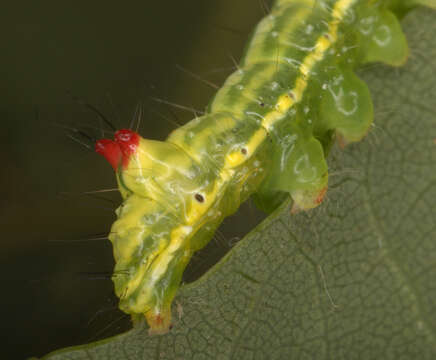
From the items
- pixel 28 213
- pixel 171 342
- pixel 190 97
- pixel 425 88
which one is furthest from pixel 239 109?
pixel 28 213

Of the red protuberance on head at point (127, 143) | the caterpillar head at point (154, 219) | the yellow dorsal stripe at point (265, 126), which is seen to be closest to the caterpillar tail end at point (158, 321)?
the caterpillar head at point (154, 219)

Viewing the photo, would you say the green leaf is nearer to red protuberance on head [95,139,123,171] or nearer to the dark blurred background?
red protuberance on head [95,139,123,171]

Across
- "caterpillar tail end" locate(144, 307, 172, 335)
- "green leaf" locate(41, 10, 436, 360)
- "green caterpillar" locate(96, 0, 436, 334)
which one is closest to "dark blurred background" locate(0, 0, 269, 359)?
"green caterpillar" locate(96, 0, 436, 334)

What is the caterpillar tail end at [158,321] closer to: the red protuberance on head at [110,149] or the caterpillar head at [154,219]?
the caterpillar head at [154,219]

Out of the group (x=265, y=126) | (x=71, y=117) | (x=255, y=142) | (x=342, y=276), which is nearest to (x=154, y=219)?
(x=255, y=142)

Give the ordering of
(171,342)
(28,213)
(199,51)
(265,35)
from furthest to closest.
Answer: (199,51)
(28,213)
(265,35)
(171,342)

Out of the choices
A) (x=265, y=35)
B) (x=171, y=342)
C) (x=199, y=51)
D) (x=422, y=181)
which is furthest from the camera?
(x=199, y=51)

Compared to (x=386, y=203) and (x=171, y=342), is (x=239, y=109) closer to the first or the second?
(x=386, y=203)
